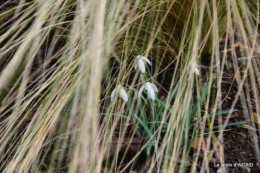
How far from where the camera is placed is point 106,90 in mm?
1553

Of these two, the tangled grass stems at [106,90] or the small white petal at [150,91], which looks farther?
the small white petal at [150,91]

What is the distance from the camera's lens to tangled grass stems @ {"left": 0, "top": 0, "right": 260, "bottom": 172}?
1164mm

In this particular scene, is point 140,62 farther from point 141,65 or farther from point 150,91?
point 150,91

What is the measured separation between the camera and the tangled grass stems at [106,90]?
3.82 feet

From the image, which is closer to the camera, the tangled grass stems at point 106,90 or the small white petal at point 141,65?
the tangled grass stems at point 106,90

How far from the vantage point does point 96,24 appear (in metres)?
1.00

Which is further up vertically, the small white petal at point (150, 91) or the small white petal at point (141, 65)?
the small white petal at point (141, 65)

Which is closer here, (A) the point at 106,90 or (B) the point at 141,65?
(B) the point at 141,65

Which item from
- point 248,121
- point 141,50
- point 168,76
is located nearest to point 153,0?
point 141,50

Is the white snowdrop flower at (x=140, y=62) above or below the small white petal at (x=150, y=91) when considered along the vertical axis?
above

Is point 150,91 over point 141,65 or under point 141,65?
under

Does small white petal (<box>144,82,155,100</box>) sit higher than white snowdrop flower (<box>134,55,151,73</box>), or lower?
lower

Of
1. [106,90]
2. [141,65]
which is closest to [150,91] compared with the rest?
[141,65]

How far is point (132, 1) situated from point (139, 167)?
0.68 m
